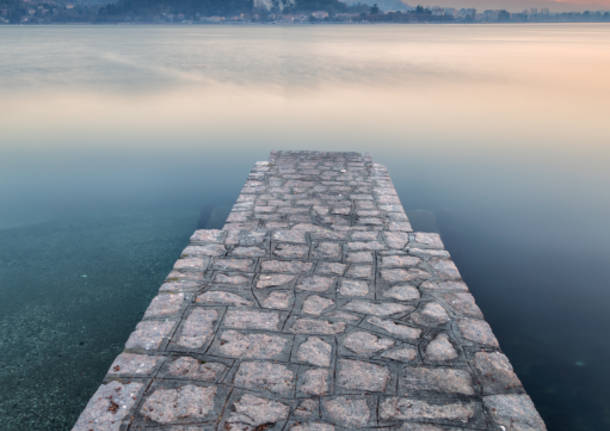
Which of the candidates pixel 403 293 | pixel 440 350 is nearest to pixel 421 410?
pixel 440 350

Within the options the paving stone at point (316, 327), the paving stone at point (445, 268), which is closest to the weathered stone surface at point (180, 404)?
the paving stone at point (316, 327)

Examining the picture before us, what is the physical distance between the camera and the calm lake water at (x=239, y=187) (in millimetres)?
4441

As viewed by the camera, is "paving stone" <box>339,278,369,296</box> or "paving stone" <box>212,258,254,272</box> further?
"paving stone" <box>212,258,254,272</box>

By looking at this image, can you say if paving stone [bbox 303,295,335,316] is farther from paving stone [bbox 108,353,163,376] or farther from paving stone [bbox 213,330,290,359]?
paving stone [bbox 108,353,163,376]

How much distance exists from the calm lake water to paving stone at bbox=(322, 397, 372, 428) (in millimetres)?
1884

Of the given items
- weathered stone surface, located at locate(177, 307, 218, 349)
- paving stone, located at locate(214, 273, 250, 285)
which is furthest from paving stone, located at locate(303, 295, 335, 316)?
weathered stone surface, located at locate(177, 307, 218, 349)

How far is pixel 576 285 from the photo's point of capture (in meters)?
5.76

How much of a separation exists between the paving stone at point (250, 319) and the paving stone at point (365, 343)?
0.60 m

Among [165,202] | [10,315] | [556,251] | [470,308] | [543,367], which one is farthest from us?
[165,202]

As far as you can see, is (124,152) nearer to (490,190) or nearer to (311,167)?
(311,167)

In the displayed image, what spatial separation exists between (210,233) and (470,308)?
3.08m

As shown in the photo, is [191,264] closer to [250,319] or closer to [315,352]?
[250,319]

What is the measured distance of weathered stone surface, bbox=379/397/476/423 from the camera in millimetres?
2963

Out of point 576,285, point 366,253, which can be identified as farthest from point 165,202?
point 576,285
